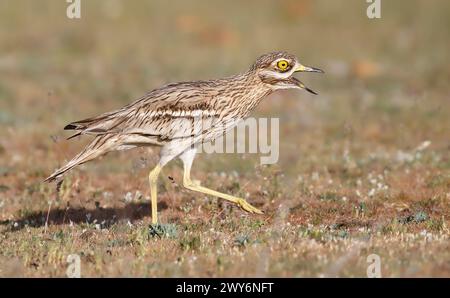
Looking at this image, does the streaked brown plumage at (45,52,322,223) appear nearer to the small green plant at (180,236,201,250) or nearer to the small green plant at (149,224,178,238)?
the small green plant at (149,224,178,238)

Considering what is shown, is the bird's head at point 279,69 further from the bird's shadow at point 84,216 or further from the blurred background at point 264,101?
the bird's shadow at point 84,216

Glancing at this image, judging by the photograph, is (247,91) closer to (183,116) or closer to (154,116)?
(183,116)

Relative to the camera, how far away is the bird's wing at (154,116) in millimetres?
10727

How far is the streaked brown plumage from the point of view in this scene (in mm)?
10727

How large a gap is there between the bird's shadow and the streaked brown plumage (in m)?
1.01

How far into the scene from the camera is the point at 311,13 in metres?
34.2

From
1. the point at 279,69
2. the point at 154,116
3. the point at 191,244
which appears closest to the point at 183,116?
the point at 154,116

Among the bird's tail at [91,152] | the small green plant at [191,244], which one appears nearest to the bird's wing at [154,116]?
the bird's tail at [91,152]

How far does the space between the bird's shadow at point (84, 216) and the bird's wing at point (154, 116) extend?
1.35 m

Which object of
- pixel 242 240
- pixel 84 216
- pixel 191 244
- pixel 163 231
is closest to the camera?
pixel 191 244

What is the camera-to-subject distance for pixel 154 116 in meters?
10.8

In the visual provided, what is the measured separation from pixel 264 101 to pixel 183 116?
11.9 m

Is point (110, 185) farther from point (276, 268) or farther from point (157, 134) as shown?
point (276, 268)
